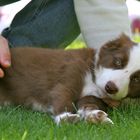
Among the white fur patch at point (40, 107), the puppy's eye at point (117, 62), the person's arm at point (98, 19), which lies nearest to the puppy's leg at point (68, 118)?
the white fur patch at point (40, 107)

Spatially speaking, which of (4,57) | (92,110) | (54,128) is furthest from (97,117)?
(4,57)

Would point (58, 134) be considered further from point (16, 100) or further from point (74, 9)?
point (74, 9)

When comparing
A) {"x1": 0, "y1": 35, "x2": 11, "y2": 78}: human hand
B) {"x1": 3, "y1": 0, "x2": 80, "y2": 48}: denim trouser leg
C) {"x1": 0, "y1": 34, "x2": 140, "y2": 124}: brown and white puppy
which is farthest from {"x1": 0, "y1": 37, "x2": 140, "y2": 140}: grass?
{"x1": 3, "y1": 0, "x2": 80, "y2": 48}: denim trouser leg

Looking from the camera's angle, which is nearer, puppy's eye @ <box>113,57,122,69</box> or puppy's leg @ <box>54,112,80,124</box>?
puppy's leg @ <box>54,112,80,124</box>

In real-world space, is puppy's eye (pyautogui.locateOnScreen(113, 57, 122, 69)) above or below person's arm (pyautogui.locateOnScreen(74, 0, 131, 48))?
above

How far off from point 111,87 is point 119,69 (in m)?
0.18

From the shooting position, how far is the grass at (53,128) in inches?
156

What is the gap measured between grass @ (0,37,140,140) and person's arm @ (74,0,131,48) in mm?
1036

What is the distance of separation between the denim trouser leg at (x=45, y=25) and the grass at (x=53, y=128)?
1.41 metres

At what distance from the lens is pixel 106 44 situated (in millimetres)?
4969

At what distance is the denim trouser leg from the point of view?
6.04 m

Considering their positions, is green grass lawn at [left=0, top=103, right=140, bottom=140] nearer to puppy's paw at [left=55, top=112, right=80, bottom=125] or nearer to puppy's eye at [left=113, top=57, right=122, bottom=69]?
puppy's paw at [left=55, top=112, right=80, bottom=125]

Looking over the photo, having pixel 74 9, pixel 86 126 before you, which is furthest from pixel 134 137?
pixel 74 9

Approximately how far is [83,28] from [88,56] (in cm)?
76
